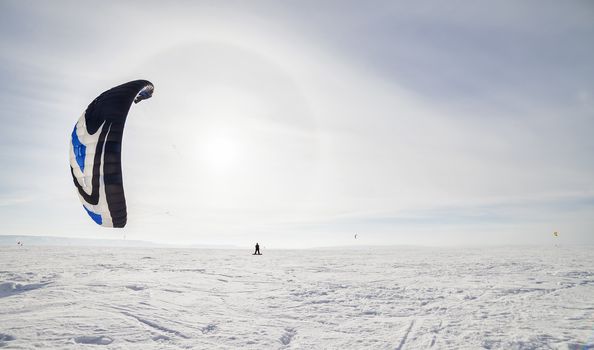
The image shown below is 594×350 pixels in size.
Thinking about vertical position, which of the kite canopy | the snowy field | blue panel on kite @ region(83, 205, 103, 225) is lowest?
the snowy field

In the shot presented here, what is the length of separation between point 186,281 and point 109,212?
4.34 meters

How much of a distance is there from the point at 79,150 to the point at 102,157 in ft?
4.55

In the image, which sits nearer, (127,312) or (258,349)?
(258,349)

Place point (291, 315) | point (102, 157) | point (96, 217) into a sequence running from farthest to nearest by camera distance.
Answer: point (96, 217)
point (102, 157)
point (291, 315)

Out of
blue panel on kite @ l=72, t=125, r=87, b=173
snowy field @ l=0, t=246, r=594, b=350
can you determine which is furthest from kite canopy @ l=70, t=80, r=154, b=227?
snowy field @ l=0, t=246, r=594, b=350

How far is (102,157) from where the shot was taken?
31.1ft

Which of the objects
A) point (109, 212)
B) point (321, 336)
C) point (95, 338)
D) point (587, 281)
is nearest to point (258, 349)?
point (321, 336)

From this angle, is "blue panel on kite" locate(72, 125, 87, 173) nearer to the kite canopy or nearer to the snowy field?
the kite canopy

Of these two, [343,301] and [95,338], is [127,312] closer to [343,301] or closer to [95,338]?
[95,338]

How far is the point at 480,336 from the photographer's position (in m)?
5.98

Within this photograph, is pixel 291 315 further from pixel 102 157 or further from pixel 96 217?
pixel 102 157

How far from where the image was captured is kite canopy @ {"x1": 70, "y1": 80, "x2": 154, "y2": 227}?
9438 millimetres

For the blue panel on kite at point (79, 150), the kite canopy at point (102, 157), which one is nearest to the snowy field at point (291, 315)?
the kite canopy at point (102, 157)

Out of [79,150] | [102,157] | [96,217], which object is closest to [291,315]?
[96,217]
